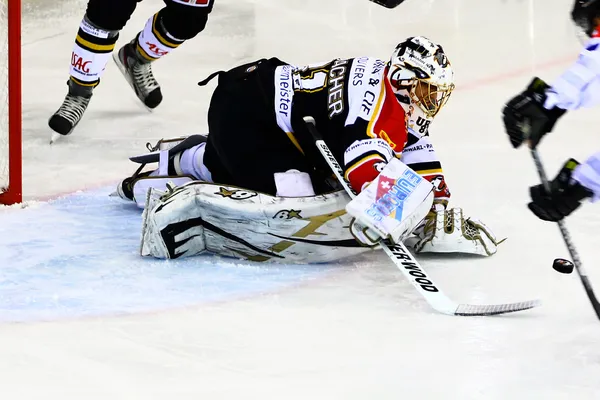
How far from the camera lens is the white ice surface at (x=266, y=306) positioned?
77.8 inches

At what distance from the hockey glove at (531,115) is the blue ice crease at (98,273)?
695 mm

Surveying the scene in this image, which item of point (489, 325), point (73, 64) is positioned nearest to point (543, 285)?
point (489, 325)

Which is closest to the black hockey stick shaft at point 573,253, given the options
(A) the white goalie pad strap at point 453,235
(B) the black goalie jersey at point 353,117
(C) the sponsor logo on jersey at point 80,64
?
(B) the black goalie jersey at point 353,117

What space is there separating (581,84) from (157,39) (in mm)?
2349

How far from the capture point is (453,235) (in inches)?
111

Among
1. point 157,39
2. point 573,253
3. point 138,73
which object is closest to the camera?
point 573,253

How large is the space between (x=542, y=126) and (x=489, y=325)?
44 centimetres

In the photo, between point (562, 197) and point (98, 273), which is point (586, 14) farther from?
point (98, 273)

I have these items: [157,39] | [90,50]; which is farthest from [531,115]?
[157,39]

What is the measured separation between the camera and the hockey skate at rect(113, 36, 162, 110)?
432 centimetres

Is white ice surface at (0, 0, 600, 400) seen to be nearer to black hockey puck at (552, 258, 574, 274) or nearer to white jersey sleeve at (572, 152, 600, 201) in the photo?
black hockey puck at (552, 258, 574, 274)

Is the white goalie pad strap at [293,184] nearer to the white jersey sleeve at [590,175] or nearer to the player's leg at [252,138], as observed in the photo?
the player's leg at [252,138]

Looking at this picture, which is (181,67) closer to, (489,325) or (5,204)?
(5,204)

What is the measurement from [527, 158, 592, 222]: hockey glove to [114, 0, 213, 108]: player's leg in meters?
2.03
